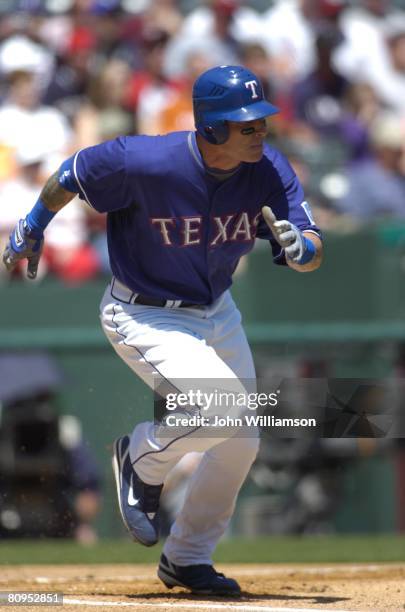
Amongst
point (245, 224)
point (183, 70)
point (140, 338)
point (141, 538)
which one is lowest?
point (141, 538)

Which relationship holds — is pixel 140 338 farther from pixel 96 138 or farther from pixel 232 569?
pixel 96 138

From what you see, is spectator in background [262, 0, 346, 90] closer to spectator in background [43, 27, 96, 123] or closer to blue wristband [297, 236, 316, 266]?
spectator in background [43, 27, 96, 123]

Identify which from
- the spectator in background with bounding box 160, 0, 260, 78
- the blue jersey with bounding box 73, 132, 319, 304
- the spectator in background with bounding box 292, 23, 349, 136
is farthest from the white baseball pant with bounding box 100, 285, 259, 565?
the spectator in background with bounding box 160, 0, 260, 78

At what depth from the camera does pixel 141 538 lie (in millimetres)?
5266

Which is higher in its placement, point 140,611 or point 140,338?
point 140,338

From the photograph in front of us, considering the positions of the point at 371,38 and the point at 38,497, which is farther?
the point at 371,38

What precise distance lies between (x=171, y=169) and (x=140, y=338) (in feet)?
2.30

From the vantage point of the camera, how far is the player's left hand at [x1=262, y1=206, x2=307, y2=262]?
16.3 feet

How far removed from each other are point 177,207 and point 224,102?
1.51 ft

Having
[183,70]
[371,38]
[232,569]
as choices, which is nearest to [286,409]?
[232,569]

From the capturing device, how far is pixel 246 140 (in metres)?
5.16

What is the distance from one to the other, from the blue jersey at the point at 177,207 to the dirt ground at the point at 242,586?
1.26 meters

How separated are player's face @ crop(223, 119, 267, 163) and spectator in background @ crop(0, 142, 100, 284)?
457 cm

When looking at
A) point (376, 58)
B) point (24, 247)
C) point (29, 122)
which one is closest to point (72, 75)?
point (29, 122)
